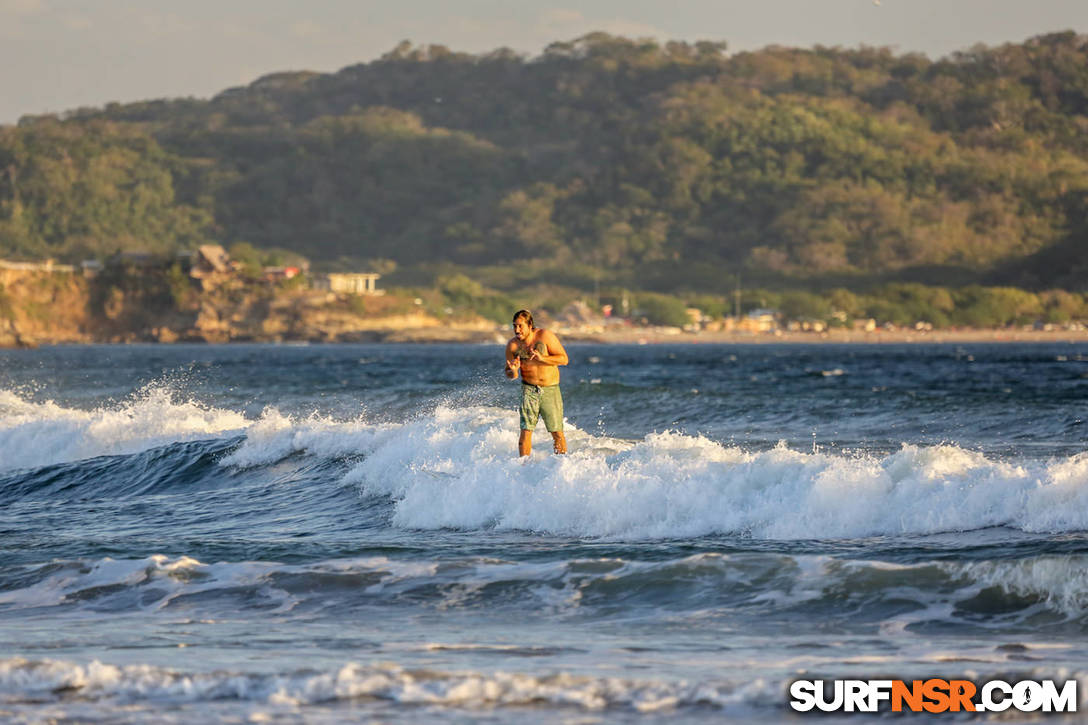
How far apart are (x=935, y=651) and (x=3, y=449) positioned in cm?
2118

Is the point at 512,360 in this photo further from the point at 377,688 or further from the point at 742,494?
the point at 377,688

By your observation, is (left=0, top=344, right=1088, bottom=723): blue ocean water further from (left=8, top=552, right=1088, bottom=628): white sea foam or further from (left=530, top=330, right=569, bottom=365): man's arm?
(left=530, top=330, right=569, bottom=365): man's arm

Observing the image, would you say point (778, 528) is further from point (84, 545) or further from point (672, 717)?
point (84, 545)

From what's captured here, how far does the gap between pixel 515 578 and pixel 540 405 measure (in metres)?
5.37

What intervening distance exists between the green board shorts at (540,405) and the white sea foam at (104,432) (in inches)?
378

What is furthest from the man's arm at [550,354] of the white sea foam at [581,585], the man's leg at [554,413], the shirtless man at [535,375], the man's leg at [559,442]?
the white sea foam at [581,585]

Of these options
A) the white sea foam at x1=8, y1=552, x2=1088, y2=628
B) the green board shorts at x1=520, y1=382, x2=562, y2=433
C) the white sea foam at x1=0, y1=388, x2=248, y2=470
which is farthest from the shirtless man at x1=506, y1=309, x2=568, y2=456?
the white sea foam at x1=0, y1=388, x2=248, y2=470

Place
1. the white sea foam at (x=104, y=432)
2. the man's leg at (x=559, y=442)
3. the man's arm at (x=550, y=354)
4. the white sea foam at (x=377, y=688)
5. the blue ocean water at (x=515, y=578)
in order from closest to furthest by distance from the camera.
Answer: the white sea foam at (x=377, y=688)
the blue ocean water at (x=515, y=578)
the man's arm at (x=550, y=354)
the man's leg at (x=559, y=442)
the white sea foam at (x=104, y=432)

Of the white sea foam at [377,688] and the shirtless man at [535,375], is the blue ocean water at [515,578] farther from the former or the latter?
the shirtless man at [535,375]

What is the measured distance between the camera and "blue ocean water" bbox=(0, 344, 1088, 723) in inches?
377

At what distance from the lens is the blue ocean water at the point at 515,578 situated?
958 cm

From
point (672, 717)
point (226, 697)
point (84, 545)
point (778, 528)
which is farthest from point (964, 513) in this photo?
point (84, 545)

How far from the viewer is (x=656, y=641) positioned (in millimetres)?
10789

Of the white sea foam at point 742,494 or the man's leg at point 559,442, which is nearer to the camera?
the white sea foam at point 742,494
